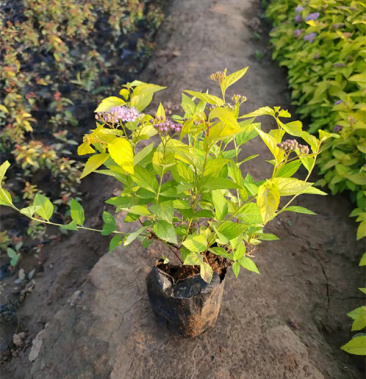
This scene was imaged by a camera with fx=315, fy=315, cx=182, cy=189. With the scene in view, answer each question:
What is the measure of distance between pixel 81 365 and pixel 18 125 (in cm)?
239

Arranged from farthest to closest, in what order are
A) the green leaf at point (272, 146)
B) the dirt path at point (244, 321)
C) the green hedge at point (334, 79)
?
the green hedge at point (334, 79), the dirt path at point (244, 321), the green leaf at point (272, 146)

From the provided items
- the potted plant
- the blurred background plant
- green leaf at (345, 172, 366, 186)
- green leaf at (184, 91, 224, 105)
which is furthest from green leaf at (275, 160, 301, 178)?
the blurred background plant

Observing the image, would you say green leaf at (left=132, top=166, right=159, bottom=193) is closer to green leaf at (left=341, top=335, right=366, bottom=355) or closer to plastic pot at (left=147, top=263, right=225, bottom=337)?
plastic pot at (left=147, top=263, right=225, bottom=337)

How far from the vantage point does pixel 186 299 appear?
145 centimetres

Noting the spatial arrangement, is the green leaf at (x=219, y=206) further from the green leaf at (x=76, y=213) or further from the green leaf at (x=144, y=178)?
the green leaf at (x=76, y=213)

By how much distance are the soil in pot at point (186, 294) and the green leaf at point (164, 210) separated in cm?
50

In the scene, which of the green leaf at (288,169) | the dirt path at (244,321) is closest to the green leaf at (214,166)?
the green leaf at (288,169)

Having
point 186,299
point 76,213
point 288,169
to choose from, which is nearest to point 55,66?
point 76,213

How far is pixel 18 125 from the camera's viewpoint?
3125mm

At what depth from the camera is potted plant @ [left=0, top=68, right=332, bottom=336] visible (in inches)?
38.1

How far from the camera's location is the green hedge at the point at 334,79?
2.43 meters

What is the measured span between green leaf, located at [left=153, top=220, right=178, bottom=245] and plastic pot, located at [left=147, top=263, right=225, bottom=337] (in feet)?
1.33

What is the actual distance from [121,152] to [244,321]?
137 centimetres

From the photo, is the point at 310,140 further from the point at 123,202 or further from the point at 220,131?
the point at 123,202
